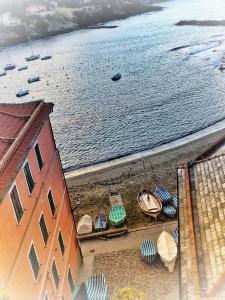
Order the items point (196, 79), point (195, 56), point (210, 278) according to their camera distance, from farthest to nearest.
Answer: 1. point (195, 56)
2. point (196, 79)
3. point (210, 278)

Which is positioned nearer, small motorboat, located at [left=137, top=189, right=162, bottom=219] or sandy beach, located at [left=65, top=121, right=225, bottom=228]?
small motorboat, located at [left=137, top=189, right=162, bottom=219]

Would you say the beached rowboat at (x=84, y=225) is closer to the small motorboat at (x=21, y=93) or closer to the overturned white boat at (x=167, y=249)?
the overturned white boat at (x=167, y=249)

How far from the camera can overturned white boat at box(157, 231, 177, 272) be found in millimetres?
33094

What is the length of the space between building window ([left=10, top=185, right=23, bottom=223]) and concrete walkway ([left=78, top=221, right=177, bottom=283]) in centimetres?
1485

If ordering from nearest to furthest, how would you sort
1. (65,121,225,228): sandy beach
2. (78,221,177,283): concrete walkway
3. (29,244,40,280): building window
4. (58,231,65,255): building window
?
(29,244,40,280): building window → (58,231,65,255): building window → (78,221,177,283): concrete walkway → (65,121,225,228): sandy beach

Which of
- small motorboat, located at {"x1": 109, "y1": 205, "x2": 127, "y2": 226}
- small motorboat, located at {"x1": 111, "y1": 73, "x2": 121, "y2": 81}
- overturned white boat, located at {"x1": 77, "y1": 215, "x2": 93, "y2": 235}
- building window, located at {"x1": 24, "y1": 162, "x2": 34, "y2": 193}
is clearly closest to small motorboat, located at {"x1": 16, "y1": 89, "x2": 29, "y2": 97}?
small motorboat, located at {"x1": 111, "y1": 73, "x2": 121, "y2": 81}

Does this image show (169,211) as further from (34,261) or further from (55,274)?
(34,261)

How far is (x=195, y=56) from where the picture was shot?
424 feet

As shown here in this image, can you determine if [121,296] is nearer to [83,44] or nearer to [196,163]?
[196,163]

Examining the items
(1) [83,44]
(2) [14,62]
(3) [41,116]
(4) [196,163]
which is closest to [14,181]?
(3) [41,116]

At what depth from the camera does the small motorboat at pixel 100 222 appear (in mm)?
41406

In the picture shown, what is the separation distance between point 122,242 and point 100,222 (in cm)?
429

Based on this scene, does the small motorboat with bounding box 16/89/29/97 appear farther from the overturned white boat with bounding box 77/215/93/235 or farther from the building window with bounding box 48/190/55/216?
the building window with bounding box 48/190/55/216

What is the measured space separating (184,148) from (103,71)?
7033cm
